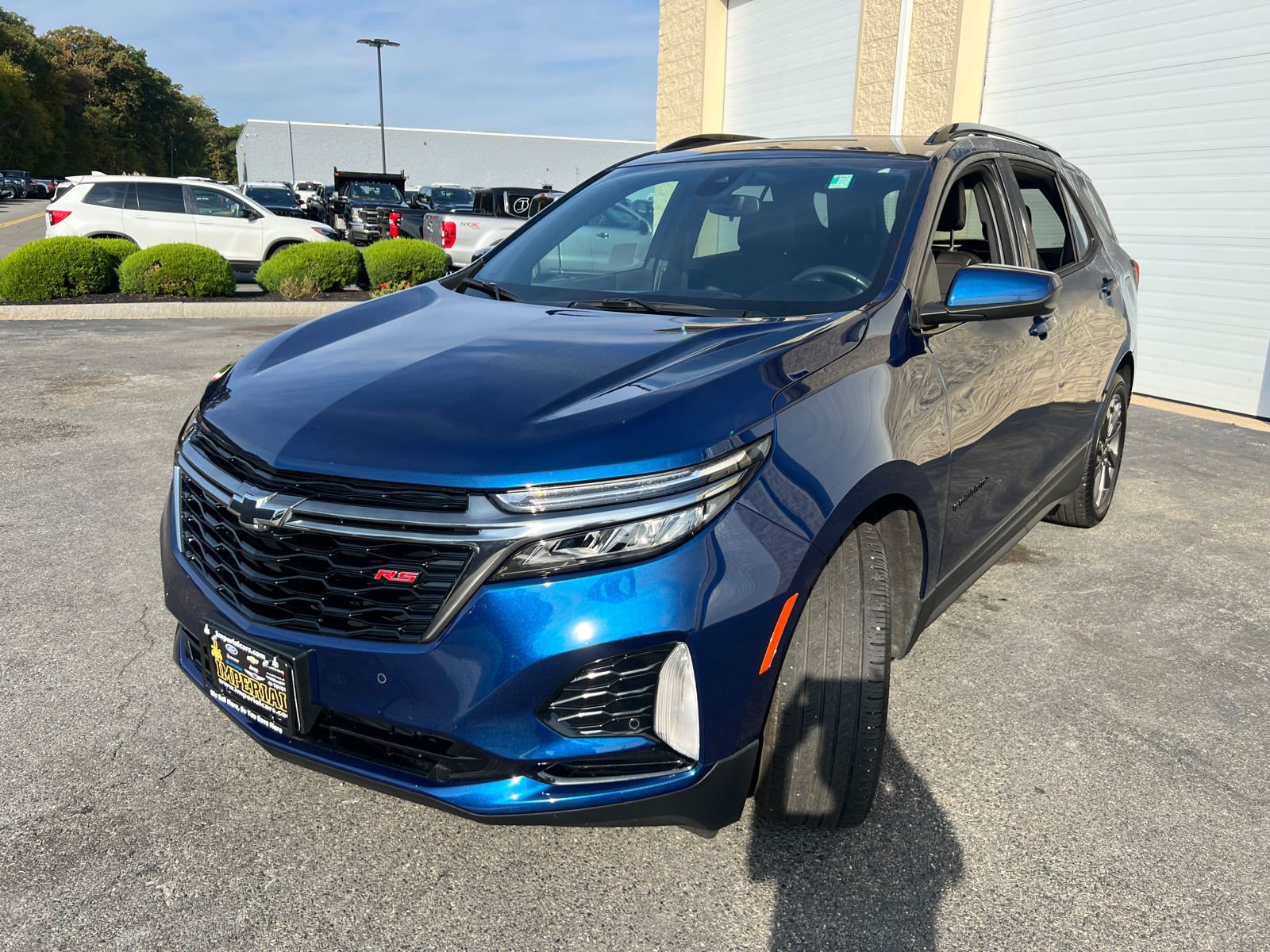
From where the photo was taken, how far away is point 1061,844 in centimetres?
244

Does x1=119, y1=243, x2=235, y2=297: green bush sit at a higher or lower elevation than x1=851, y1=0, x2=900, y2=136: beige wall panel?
lower

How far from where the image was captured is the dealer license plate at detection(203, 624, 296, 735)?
2012mm

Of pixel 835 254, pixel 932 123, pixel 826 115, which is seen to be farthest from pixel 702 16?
pixel 835 254

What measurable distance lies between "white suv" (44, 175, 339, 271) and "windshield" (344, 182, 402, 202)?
9.63 metres

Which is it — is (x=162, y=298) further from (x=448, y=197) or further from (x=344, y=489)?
(x=448, y=197)

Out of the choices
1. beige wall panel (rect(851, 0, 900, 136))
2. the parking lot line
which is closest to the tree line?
the parking lot line

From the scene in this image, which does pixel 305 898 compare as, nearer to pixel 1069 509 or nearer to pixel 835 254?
pixel 835 254

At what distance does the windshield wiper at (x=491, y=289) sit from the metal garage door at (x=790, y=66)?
9.86m

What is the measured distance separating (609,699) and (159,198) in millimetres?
16847

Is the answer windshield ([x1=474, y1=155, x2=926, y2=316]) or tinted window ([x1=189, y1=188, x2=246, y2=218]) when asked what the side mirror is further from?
tinted window ([x1=189, y1=188, x2=246, y2=218])

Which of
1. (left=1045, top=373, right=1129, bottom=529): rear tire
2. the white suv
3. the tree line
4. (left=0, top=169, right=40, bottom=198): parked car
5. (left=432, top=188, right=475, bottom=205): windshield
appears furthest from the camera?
the tree line

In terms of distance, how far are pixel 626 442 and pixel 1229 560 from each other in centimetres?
403

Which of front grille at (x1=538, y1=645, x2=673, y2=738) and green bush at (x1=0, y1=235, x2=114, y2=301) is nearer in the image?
front grille at (x1=538, y1=645, x2=673, y2=738)

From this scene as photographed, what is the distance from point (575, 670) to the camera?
1831 mm
